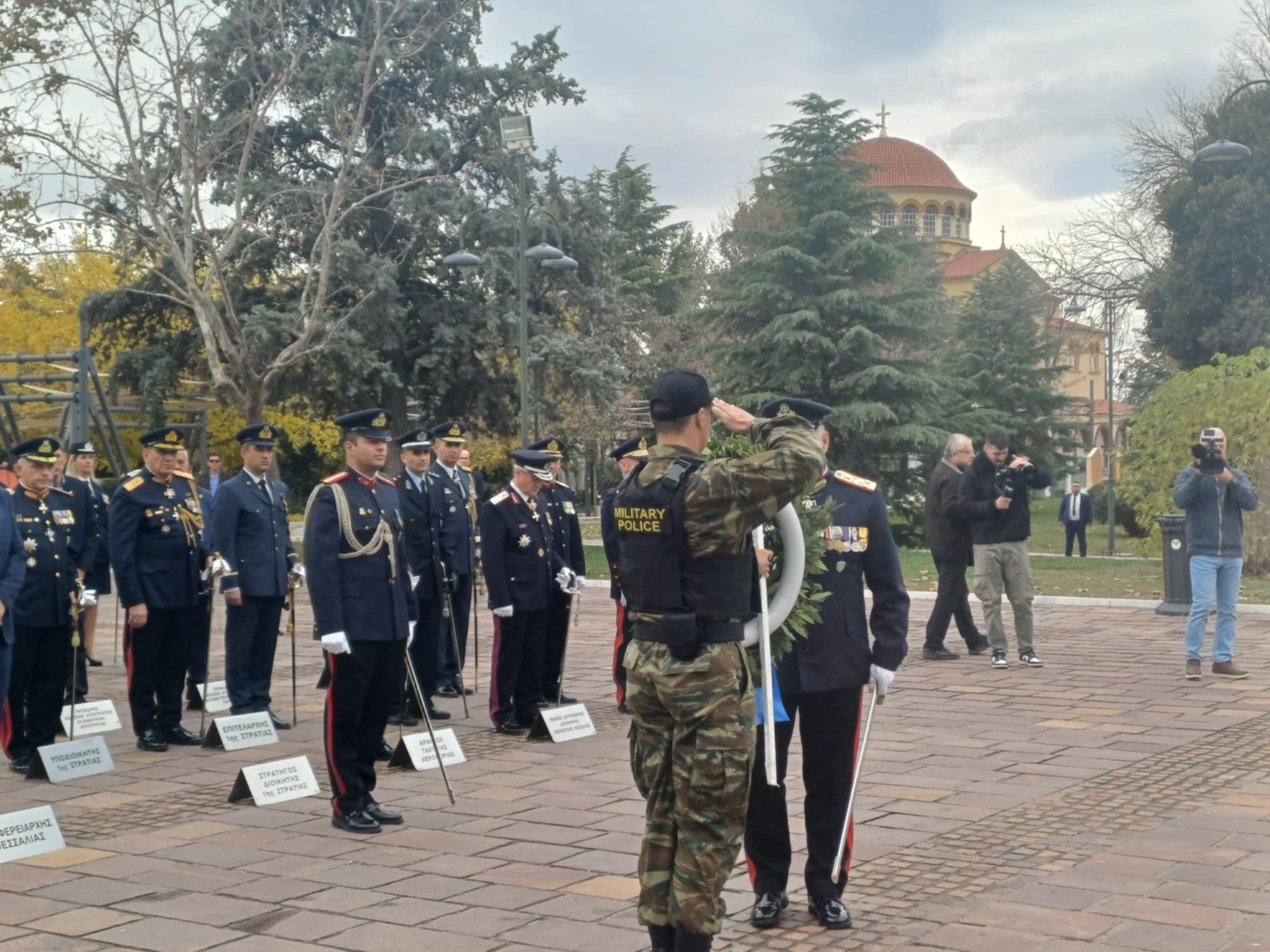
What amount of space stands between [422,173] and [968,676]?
72.9ft

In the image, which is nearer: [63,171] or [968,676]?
[968,676]

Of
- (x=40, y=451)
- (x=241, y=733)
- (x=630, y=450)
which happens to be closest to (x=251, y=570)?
(x=241, y=733)

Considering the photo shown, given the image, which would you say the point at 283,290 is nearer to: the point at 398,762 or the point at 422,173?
the point at 422,173

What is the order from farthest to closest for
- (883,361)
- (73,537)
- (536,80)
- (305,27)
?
(883,361) < (536,80) < (305,27) < (73,537)

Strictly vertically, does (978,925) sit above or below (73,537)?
below

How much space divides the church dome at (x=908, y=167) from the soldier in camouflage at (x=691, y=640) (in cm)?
9418

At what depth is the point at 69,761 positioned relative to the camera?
8375 mm

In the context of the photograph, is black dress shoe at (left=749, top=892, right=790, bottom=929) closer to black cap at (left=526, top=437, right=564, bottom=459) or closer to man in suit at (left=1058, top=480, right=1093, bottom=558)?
black cap at (left=526, top=437, right=564, bottom=459)

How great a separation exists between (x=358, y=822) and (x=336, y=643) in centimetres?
87

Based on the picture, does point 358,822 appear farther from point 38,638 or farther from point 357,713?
point 38,638

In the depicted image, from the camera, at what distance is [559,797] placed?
7688 millimetres

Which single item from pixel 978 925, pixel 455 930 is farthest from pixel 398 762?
pixel 978 925

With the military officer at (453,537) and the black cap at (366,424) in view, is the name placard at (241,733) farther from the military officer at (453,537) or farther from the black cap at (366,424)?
the black cap at (366,424)

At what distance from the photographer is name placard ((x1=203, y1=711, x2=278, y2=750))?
922cm
